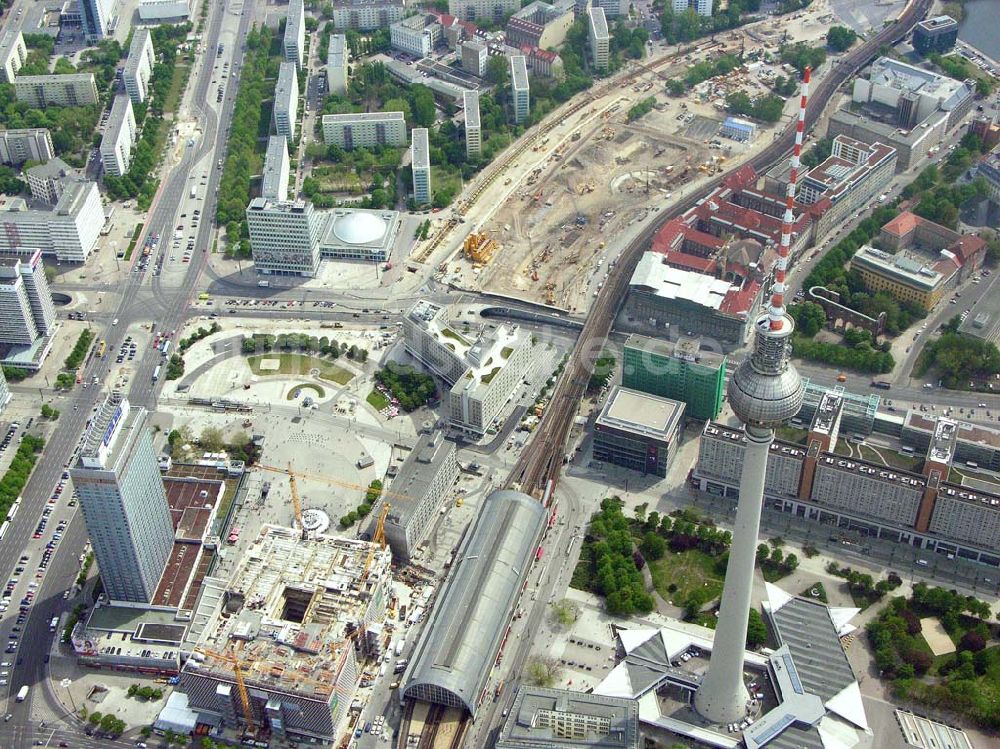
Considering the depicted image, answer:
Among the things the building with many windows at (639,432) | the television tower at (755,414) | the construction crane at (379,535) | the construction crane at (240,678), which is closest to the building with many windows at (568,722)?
the television tower at (755,414)

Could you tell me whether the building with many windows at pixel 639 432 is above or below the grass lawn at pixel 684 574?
above

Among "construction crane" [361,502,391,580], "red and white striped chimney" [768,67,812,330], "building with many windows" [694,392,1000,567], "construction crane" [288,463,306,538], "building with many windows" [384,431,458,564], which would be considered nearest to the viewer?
"red and white striped chimney" [768,67,812,330]

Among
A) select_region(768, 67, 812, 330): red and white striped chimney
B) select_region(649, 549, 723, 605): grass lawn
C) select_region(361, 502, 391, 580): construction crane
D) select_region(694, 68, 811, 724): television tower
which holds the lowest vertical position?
Result: select_region(649, 549, 723, 605): grass lawn

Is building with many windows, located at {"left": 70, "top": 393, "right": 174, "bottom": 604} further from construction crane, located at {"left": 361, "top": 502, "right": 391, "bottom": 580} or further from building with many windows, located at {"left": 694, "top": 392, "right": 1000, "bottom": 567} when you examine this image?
building with many windows, located at {"left": 694, "top": 392, "right": 1000, "bottom": 567}

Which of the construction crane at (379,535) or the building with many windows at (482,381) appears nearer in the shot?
the construction crane at (379,535)

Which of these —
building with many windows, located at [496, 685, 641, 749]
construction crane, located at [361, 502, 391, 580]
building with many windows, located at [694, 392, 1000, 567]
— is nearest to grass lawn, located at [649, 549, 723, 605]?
building with many windows, located at [694, 392, 1000, 567]

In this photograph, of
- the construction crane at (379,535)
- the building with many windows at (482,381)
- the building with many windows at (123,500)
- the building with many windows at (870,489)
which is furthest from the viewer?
the building with many windows at (482,381)

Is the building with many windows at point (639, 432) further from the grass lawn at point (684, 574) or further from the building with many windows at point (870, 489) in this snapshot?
the grass lawn at point (684, 574)

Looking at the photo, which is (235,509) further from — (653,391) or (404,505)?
(653,391)
